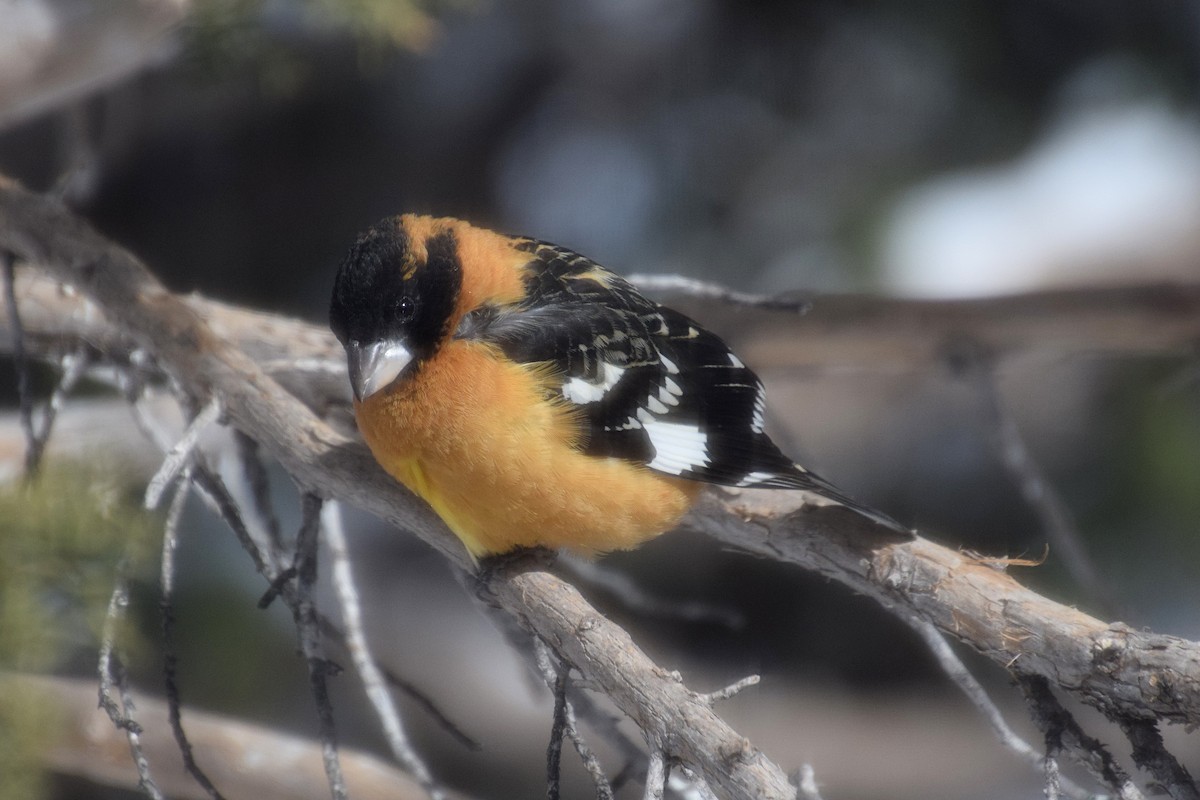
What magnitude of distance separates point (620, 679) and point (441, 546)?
47 cm

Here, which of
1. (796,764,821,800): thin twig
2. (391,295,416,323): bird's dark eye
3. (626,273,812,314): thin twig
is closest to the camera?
(796,764,821,800): thin twig

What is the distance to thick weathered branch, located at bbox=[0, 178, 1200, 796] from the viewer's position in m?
1.07

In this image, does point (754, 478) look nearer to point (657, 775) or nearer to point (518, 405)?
point (518, 405)

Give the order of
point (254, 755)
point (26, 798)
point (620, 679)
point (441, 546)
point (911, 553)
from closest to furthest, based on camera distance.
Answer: point (26, 798) → point (620, 679) → point (911, 553) → point (441, 546) → point (254, 755)

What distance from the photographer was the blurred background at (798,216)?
350cm

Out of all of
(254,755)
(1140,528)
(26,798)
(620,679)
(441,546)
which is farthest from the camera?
(1140,528)

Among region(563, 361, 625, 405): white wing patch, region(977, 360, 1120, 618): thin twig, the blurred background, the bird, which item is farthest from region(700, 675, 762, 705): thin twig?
the blurred background

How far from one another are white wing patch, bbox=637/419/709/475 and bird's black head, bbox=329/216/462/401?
0.35 m

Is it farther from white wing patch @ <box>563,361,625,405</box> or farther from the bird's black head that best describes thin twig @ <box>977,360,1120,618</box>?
the bird's black head

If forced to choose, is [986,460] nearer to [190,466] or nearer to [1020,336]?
[1020,336]

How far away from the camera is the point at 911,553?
135cm

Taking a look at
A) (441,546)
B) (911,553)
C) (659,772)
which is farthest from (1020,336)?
(659,772)

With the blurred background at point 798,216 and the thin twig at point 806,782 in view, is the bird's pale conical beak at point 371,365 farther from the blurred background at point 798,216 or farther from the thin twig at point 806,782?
the blurred background at point 798,216

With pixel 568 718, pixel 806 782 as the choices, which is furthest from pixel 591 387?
pixel 806 782
